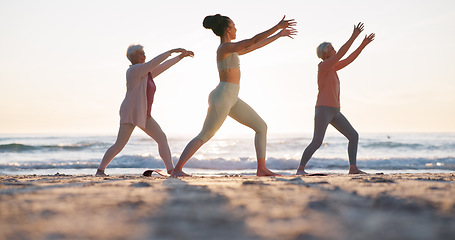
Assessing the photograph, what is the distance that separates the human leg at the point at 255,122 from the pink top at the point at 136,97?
115 centimetres

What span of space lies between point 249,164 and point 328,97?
10.6 m

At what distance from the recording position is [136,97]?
19.5ft

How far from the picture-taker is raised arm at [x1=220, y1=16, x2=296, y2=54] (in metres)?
5.21

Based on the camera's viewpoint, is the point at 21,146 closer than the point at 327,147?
Yes

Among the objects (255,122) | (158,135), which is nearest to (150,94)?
(158,135)

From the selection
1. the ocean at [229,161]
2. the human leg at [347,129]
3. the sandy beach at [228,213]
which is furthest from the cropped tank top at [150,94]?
the ocean at [229,161]

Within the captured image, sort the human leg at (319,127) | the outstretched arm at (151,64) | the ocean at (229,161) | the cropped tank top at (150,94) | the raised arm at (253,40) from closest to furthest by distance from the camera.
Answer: the raised arm at (253,40) < the outstretched arm at (151,64) < the cropped tank top at (150,94) < the human leg at (319,127) < the ocean at (229,161)

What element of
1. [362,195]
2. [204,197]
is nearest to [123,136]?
[204,197]

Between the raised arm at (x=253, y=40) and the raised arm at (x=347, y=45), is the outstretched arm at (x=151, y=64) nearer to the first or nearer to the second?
the raised arm at (x=253, y=40)

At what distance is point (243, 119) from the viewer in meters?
5.67

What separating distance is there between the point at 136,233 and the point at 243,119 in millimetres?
3828

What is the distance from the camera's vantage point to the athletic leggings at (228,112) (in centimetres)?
540

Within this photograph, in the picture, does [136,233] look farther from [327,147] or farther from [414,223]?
[327,147]

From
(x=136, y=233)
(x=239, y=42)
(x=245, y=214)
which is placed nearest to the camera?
(x=136, y=233)
